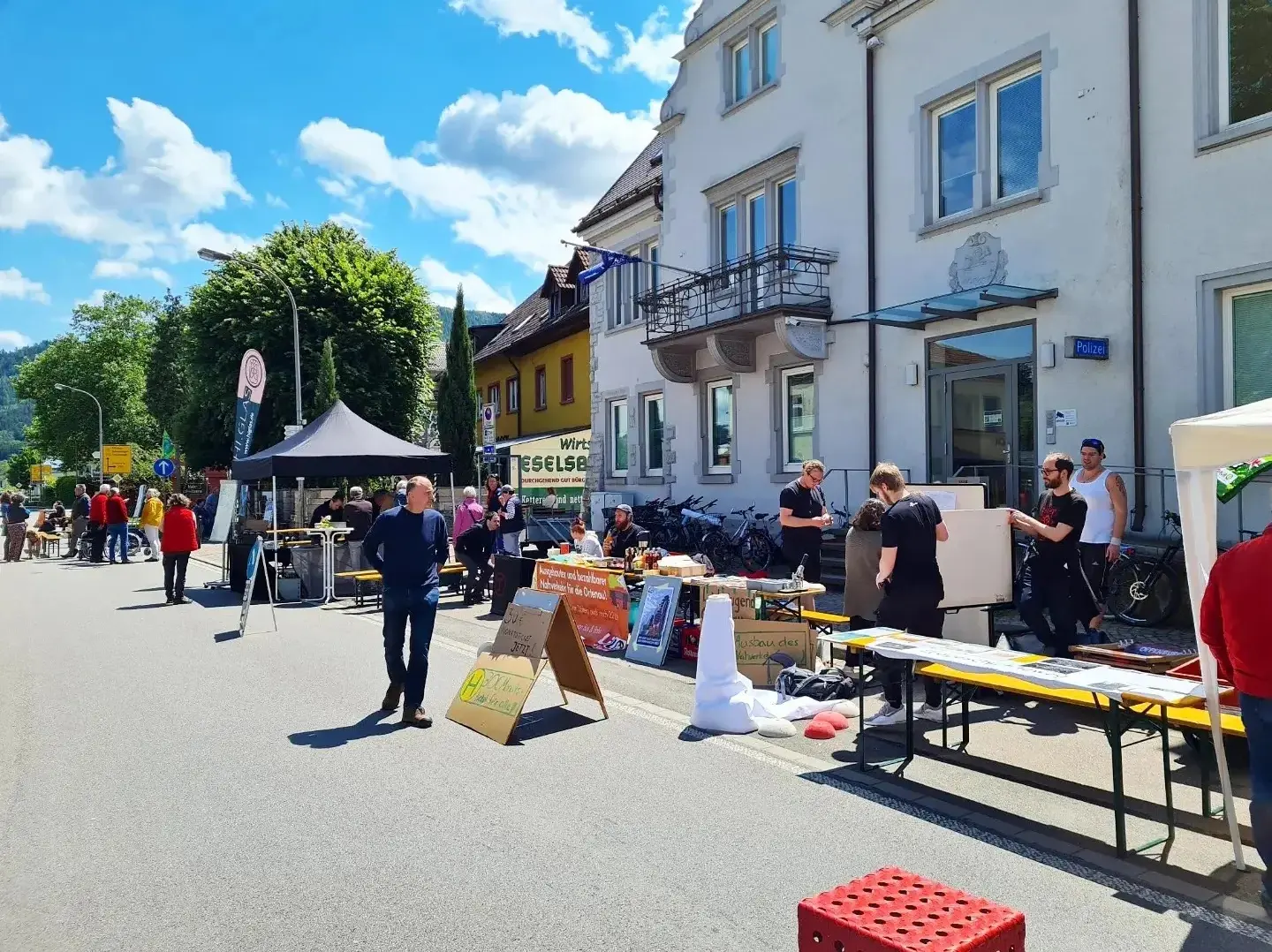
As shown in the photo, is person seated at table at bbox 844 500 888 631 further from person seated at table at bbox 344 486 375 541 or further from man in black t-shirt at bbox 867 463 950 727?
person seated at table at bbox 344 486 375 541

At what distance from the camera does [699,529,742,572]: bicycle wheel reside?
17172 mm

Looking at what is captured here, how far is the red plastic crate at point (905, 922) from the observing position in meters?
2.65

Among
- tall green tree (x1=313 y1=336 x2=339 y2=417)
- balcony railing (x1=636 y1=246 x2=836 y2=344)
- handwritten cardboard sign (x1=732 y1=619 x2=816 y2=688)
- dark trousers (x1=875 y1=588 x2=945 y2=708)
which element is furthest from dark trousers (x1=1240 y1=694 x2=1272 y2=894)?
tall green tree (x1=313 y1=336 x2=339 y2=417)

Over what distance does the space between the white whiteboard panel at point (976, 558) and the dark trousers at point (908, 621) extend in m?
0.96

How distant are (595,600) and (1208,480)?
24.4 feet

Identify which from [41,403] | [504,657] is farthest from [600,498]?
[41,403]

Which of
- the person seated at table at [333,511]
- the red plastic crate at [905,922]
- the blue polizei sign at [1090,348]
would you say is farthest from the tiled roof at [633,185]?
the red plastic crate at [905,922]

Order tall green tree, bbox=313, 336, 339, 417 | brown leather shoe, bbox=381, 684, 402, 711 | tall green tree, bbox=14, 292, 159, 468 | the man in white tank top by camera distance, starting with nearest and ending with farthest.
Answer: brown leather shoe, bbox=381, 684, 402, 711 → the man in white tank top → tall green tree, bbox=313, 336, 339, 417 → tall green tree, bbox=14, 292, 159, 468

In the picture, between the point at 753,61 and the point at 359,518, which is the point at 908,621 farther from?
the point at 753,61

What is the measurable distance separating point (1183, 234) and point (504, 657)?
9.32 meters

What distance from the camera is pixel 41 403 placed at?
81062 mm

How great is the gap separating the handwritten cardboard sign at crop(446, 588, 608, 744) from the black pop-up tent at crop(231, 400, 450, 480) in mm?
8398

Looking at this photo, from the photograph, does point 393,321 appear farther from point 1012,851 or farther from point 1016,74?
point 1012,851

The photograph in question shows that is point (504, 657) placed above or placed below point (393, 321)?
below
